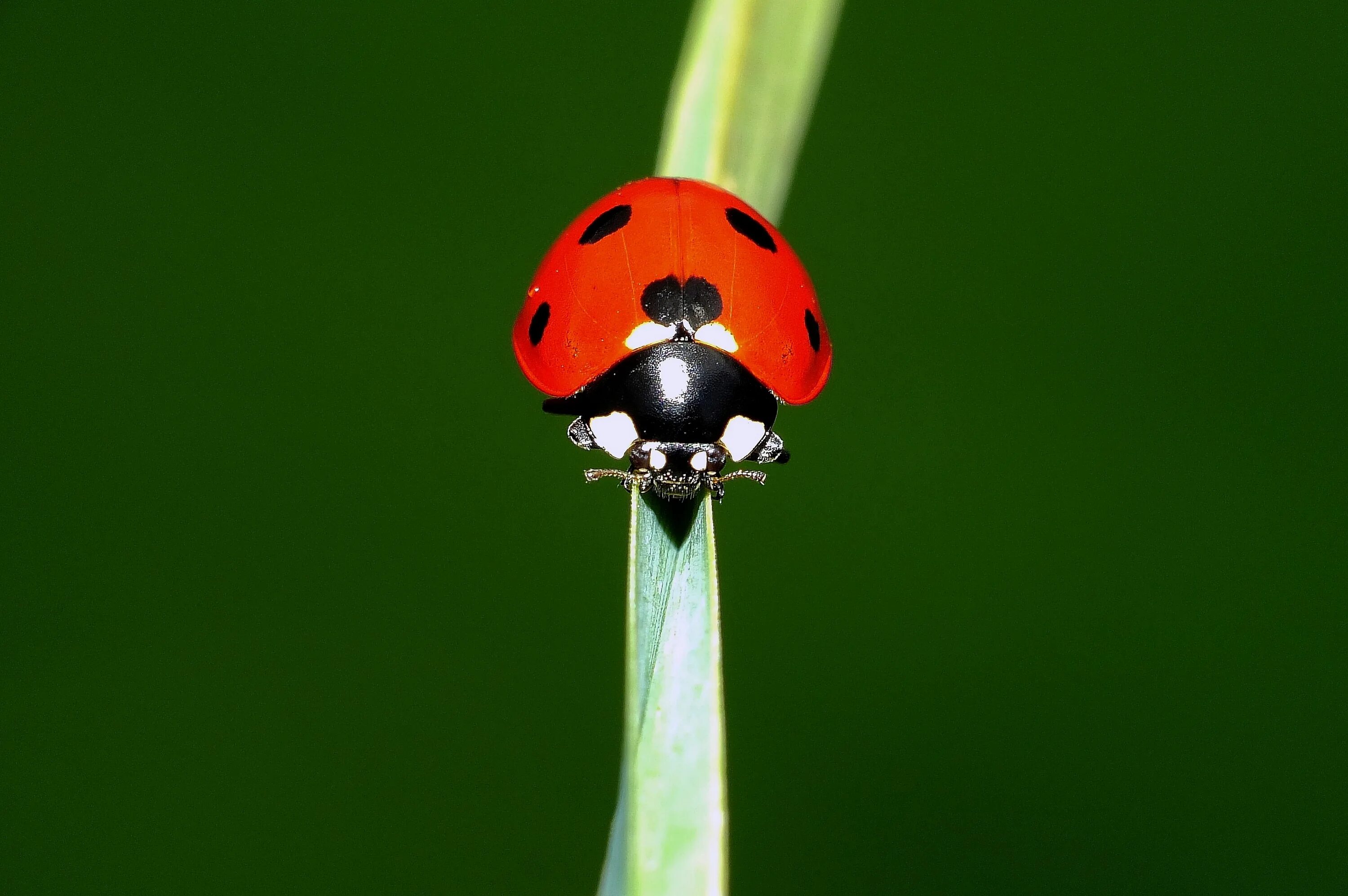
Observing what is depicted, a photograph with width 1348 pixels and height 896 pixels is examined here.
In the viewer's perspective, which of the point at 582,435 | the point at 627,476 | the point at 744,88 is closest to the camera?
the point at 744,88

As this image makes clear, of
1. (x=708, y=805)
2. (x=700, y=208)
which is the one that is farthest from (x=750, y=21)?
(x=708, y=805)

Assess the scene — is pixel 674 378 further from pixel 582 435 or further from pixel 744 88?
pixel 744 88

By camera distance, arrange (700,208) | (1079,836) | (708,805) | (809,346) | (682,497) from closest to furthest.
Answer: (708,805) → (682,497) → (700,208) → (809,346) → (1079,836)

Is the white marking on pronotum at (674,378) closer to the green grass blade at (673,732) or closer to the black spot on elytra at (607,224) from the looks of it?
the black spot on elytra at (607,224)

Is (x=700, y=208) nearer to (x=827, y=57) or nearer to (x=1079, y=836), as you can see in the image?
(x=827, y=57)

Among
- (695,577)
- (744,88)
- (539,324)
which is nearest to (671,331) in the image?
(539,324)

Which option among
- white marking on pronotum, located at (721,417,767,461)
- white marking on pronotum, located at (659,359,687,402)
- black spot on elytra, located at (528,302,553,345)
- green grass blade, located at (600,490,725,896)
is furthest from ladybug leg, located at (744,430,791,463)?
green grass blade, located at (600,490,725,896)
